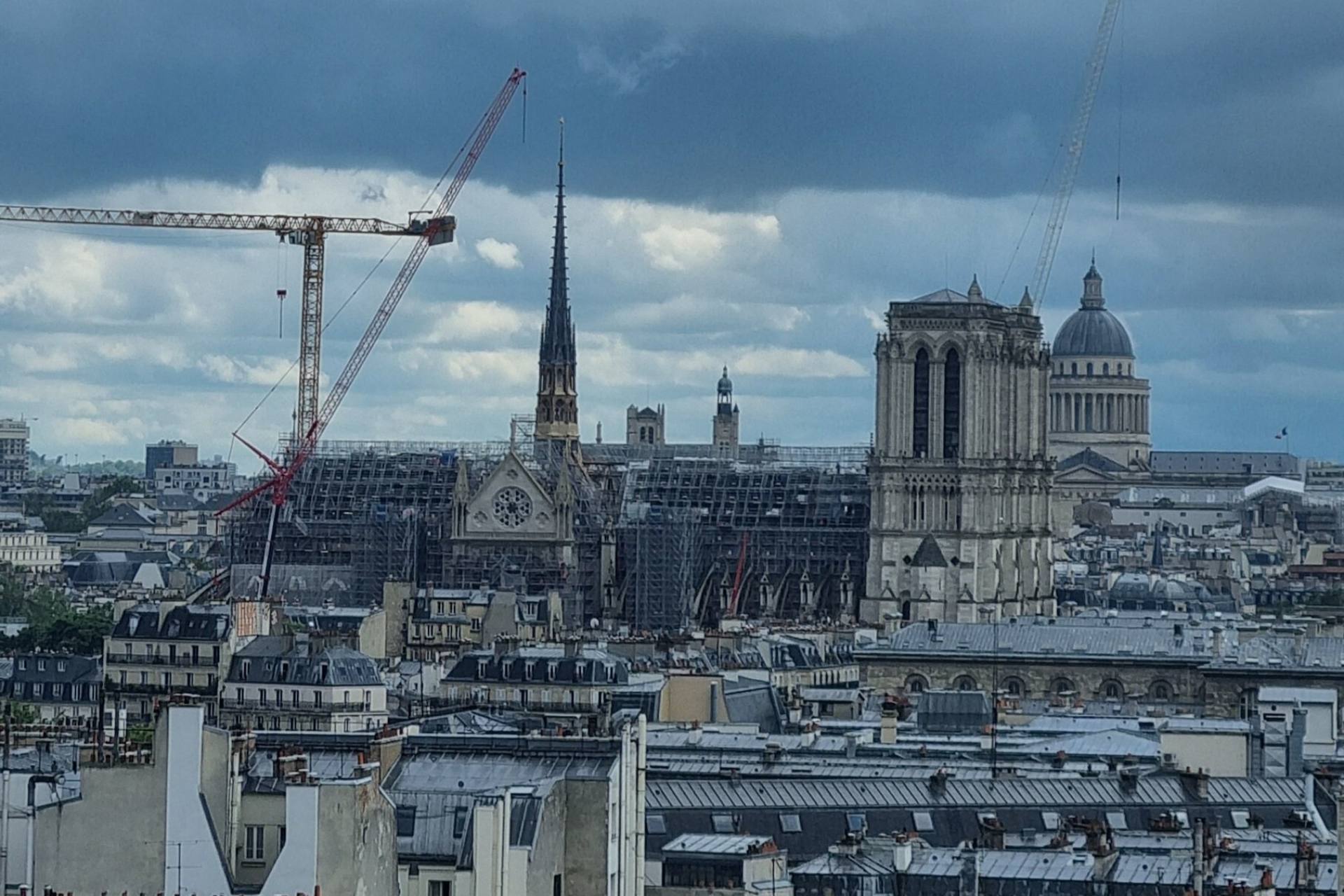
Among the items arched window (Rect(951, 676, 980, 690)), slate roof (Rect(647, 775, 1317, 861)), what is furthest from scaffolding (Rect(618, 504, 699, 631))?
slate roof (Rect(647, 775, 1317, 861))

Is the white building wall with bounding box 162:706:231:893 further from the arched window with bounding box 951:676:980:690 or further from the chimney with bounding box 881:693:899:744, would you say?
the arched window with bounding box 951:676:980:690

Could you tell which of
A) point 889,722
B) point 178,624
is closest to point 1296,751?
point 889,722

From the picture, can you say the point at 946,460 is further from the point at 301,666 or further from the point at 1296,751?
the point at 1296,751

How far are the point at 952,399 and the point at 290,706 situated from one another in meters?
84.5

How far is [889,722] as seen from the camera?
9656 centimetres

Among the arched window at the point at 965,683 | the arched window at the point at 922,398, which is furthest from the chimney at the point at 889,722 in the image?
the arched window at the point at 922,398

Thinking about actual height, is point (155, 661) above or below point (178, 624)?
below

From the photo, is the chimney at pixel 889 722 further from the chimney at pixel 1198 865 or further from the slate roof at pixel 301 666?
the chimney at pixel 1198 865

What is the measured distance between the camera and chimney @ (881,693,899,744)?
310ft

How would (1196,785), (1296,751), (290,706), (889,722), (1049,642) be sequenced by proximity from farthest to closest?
(1049,642) < (290,706) < (889,722) < (1296,751) < (1196,785)

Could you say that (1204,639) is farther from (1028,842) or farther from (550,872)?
(550,872)

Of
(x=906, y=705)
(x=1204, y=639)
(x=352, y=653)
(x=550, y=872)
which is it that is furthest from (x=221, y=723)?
(x=1204, y=639)

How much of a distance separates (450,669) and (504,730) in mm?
39240

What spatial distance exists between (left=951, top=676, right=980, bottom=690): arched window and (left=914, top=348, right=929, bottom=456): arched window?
44884mm
